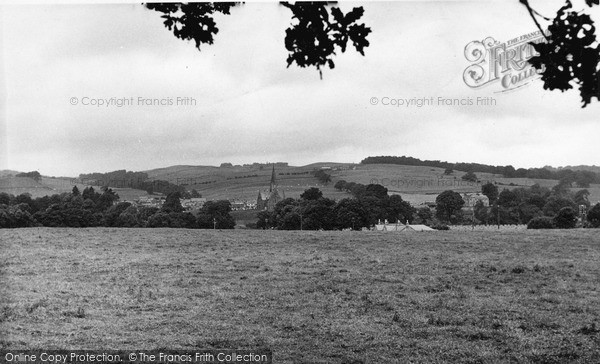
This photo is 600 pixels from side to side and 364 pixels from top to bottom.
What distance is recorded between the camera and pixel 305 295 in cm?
1401

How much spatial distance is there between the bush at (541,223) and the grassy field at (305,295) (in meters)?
8.90

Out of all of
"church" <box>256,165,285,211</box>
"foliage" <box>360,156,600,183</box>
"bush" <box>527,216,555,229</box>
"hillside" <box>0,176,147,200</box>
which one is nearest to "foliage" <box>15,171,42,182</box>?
"hillside" <box>0,176,147,200</box>

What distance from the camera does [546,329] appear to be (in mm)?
11070

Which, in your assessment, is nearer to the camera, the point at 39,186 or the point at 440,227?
the point at 39,186

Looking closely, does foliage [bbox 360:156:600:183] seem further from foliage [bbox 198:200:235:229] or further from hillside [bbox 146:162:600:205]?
foliage [bbox 198:200:235:229]

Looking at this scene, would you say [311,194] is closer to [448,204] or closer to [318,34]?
[448,204]

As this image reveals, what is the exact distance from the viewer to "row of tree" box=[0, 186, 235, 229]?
22.2 meters

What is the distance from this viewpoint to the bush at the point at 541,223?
32.5 m

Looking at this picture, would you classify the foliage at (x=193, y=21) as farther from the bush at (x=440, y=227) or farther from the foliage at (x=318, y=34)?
the bush at (x=440, y=227)

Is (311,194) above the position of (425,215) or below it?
above

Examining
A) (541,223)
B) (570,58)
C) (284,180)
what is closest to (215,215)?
(284,180)

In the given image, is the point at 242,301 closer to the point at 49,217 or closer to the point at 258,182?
the point at 258,182

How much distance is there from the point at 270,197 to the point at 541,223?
20.1 m

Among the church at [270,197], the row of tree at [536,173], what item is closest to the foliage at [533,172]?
the row of tree at [536,173]
